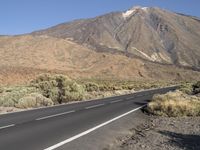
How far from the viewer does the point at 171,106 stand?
23.0 meters

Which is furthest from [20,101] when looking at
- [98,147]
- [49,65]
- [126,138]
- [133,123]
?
[49,65]

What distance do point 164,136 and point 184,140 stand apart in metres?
1.11

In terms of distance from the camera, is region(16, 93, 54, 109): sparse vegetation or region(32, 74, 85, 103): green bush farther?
region(32, 74, 85, 103): green bush

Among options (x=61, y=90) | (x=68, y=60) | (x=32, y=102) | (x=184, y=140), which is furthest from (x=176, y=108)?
(x=68, y=60)

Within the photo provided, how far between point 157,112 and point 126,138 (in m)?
8.85

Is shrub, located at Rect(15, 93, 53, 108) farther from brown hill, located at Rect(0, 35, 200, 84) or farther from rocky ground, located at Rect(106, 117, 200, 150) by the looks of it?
brown hill, located at Rect(0, 35, 200, 84)

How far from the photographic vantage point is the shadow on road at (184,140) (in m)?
12.1

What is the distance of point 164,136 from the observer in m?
14.2

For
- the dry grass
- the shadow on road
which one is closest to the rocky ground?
the shadow on road

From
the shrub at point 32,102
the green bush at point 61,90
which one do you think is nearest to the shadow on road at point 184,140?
the shrub at point 32,102

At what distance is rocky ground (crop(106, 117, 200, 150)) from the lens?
1205 cm

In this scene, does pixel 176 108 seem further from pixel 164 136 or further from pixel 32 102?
pixel 32 102

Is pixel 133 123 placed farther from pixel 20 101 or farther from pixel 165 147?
pixel 20 101

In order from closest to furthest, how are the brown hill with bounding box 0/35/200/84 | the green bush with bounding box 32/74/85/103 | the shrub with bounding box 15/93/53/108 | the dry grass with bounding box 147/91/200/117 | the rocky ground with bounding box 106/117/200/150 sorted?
the rocky ground with bounding box 106/117/200/150, the dry grass with bounding box 147/91/200/117, the shrub with bounding box 15/93/53/108, the green bush with bounding box 32/74/85/103, the brown hill with bounding box 0/35/200/84
